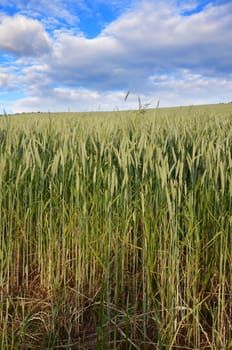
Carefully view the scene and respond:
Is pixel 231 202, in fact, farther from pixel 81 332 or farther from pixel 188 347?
pixel 81 332

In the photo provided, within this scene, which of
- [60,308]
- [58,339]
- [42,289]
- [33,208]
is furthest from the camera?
[33,208]

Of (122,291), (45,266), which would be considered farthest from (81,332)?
(45,266)

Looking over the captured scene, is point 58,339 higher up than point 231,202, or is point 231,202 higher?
point 231,202

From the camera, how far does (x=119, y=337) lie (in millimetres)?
1240

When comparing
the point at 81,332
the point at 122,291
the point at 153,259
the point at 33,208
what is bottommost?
the point at 81,332

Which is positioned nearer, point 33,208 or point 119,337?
point 119,337

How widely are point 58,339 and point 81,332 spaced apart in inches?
3.6

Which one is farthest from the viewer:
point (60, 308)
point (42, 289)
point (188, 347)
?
point (42, 289)

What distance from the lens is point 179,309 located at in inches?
45.9

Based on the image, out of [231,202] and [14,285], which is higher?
[231,202]

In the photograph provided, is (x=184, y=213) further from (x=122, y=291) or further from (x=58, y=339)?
(x=58, y=339)

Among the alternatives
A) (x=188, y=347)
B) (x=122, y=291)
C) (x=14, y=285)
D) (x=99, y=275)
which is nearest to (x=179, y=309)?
(x=188, y=347)

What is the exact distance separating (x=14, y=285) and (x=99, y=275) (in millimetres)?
386

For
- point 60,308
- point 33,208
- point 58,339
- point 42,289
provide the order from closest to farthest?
1. point 58,339
2. point 60,308
3. point 42,289
4. point 33,208
